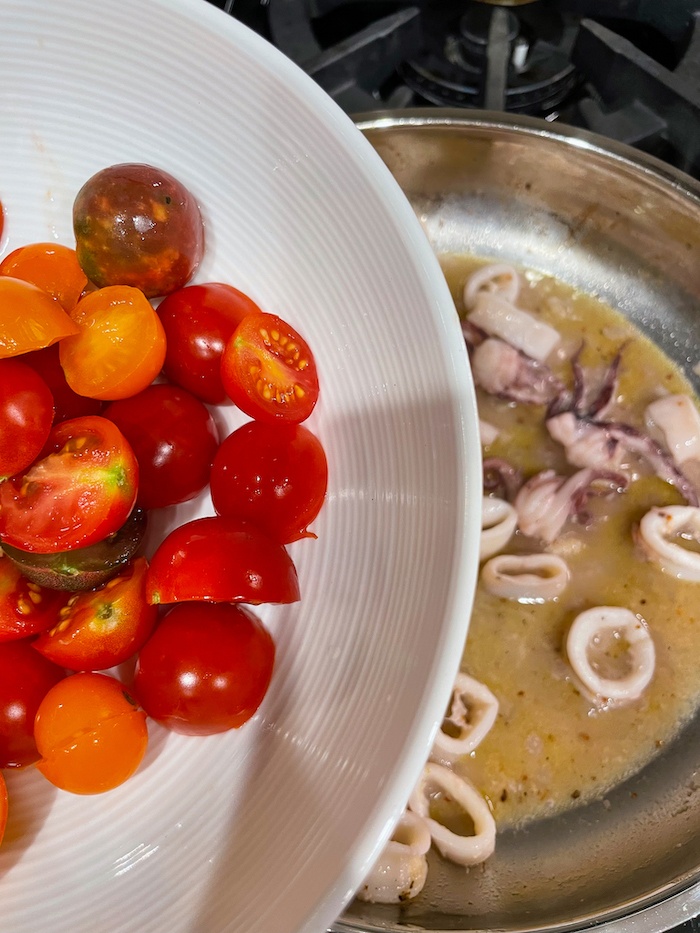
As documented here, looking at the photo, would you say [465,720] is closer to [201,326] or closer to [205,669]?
[205,669]

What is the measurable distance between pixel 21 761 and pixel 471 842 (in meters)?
0.57

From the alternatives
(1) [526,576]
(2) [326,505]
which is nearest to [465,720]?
(1) [526,576]

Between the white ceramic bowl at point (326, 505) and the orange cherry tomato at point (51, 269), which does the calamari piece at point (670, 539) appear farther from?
the orange cherry tomato at point (51, 269)

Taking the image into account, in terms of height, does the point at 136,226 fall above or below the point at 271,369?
above

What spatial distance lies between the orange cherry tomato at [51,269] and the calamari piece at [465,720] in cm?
69

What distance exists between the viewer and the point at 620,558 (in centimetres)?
109

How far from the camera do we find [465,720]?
1.01 m

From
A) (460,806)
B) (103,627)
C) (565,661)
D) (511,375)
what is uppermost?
(103,627)

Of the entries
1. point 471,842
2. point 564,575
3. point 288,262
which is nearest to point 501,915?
point 471,842

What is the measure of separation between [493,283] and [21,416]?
32.6 inches

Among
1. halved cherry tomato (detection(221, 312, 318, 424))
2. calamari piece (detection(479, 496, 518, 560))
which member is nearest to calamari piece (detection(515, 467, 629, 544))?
calamari piece (detection(479, 496, 518, 560))

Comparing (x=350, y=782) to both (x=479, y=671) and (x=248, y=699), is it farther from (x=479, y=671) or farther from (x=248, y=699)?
(x=479, y=671)

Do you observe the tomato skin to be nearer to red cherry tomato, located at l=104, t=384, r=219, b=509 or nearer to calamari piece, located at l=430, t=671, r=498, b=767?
red cherry tomato, located at l=104, t=384, r=219, b=509

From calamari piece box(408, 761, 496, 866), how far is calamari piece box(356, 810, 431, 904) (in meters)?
0.04
